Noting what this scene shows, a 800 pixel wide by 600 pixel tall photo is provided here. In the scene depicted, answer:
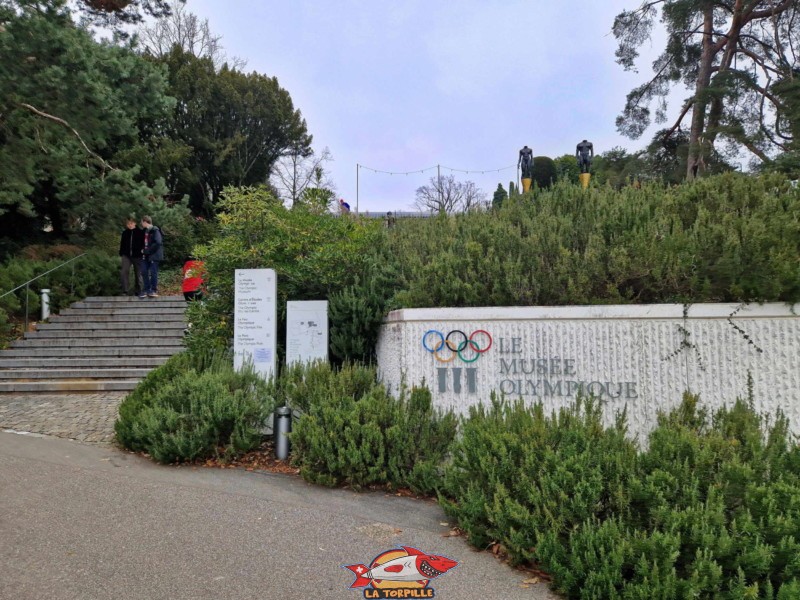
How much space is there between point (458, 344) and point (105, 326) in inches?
344

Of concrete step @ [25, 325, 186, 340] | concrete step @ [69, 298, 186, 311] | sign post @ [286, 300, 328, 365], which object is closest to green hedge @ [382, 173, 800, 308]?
sign post @ [286, 300, 328, 365]

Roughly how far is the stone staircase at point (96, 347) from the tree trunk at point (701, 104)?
12.7 metres

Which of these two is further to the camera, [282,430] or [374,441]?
[282,430]

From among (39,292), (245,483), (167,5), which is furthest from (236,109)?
(245,483)

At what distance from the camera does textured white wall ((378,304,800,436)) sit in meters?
5.48

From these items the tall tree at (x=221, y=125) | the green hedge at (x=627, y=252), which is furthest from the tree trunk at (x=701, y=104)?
the tall tree at (x=221, y=125)

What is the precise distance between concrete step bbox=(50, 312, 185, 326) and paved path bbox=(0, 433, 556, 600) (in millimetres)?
6804

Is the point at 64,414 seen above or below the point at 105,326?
below

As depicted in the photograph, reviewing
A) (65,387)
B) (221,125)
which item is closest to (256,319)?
(65,387)

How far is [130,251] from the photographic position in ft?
43.7

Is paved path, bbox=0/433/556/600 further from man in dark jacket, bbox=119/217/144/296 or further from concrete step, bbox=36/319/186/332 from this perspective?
man in dark jacket, bbox=119/217/144/296

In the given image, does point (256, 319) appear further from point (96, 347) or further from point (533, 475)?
point (96, 347)

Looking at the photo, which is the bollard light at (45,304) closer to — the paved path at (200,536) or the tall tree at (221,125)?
the paved path at (200,536)

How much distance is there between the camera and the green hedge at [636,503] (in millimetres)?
2988
